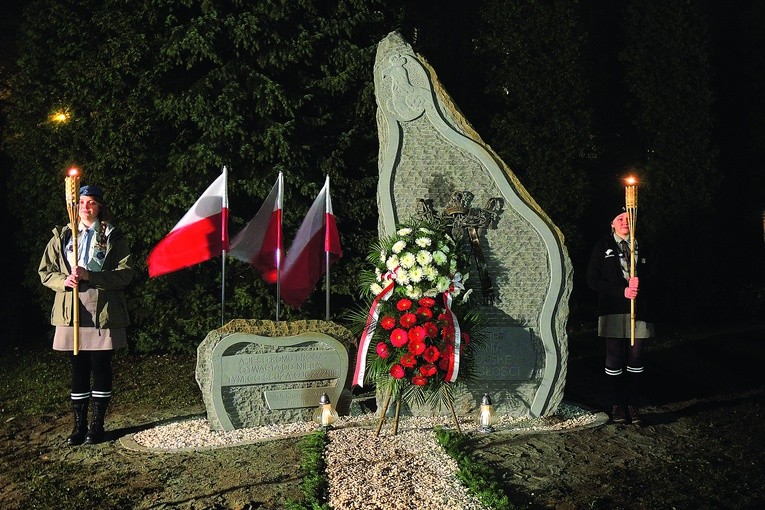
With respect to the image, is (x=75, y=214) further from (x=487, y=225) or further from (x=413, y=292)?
(x=487, y=225)

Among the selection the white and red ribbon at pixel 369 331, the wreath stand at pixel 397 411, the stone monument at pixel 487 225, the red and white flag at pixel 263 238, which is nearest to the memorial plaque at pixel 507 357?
the stone monument at pixel 487 225

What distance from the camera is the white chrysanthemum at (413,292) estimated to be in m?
6.23

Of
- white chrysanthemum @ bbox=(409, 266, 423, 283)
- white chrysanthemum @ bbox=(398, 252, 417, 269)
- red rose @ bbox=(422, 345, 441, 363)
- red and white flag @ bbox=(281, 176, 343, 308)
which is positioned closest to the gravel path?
red rose @ bbox=(422, 345, 441, 363)

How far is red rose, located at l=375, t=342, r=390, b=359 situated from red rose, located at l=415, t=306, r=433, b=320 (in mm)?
354

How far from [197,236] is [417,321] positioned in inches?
81.7

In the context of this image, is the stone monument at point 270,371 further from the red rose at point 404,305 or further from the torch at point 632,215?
the torch at point 632,215

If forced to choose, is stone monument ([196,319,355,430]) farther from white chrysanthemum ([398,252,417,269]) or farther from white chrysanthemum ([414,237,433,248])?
white chrysanthemum ([414,237,433,248])

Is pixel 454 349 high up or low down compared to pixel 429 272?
A: down

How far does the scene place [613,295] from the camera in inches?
263

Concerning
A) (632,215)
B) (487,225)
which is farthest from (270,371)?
(632,215)

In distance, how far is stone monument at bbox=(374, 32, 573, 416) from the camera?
6.93 meters

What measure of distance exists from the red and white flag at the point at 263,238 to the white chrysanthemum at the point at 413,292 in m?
1.57

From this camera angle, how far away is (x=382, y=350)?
20.3 ft

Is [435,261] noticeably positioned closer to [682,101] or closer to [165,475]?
[165,475]
